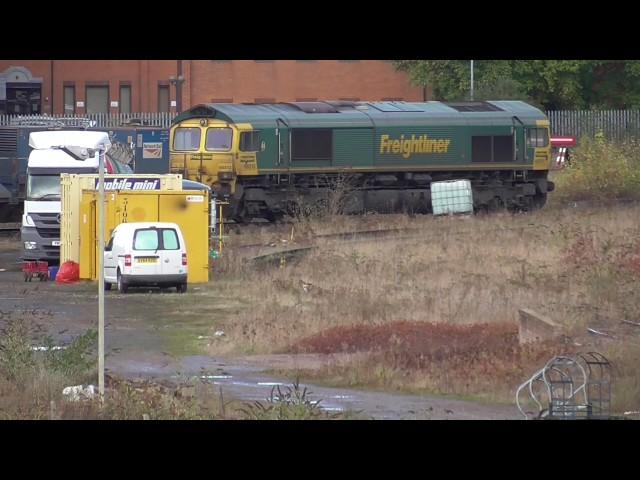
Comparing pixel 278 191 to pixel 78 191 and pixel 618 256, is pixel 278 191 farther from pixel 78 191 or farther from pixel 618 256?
pixel 618 256

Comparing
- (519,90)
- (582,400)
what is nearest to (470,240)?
(582,400)

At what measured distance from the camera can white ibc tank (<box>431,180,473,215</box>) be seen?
41250 millimetres

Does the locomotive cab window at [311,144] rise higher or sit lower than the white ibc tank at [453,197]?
higher

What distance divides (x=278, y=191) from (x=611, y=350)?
24166 mm

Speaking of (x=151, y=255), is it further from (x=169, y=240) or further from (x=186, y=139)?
(x=186, y=139)

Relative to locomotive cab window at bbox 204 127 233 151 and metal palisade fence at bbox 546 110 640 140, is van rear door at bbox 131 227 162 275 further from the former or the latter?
metal palisade fence at bbox 546 110 640 140

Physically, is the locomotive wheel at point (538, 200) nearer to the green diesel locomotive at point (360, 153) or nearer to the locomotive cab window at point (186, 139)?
the green diesel locomotive at point (360, 153)

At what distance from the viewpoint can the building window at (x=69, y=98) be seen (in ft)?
232

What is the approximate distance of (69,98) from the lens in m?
71.1

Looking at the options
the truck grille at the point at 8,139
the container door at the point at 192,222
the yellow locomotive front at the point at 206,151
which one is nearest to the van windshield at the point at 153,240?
the container door at the point at 192,222

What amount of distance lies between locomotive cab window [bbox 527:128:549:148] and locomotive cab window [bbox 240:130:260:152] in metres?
9.46

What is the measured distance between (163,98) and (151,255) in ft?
148

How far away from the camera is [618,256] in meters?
26.4

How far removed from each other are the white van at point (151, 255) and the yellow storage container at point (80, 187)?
3.00 m
